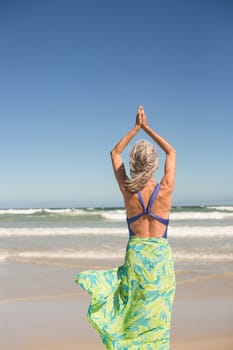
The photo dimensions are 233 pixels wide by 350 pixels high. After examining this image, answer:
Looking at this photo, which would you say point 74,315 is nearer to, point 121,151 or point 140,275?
point 140,275

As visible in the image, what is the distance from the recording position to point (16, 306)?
18.4 ft

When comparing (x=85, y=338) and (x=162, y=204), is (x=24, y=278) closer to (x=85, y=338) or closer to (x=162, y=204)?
(x=85, y=338)

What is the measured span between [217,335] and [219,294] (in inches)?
63.9

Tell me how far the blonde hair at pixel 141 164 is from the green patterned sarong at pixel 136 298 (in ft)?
1.21

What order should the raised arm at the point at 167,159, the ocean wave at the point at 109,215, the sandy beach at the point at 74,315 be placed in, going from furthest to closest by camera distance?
the ocean wave at the point at 109,215, the sandy beach at the point at 74,315, the raised arm at the point at 167,159

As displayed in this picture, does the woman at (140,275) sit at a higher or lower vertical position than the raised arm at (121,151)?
lower

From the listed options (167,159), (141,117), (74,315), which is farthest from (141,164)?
(74,315)

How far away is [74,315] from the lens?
16.8 feet

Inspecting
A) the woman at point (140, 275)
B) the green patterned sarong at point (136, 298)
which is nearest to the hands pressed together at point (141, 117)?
the woman at point (140, 275)

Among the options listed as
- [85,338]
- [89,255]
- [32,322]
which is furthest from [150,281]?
[89,255]

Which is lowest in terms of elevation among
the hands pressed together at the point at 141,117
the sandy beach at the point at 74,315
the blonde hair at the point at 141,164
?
the sandy beach at the point at 74,315

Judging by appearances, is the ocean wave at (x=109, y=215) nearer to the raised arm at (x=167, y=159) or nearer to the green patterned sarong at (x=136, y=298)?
the green patterned sarong at (x=136, y=298)

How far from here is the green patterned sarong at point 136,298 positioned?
2809mm

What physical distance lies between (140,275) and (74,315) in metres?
Answer: 2.61
